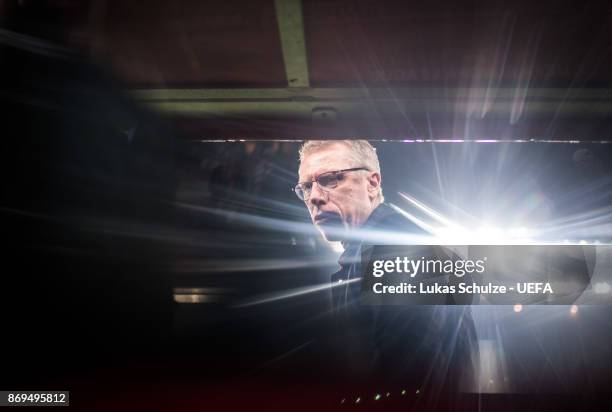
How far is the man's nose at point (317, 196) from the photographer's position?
7.19ft

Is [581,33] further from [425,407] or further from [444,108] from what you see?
[425,407]

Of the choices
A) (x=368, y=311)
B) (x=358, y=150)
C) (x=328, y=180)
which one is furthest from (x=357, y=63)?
(x=368, y=311)

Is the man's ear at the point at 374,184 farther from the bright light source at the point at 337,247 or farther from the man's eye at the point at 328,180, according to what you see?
the bright light source at the point at 337,247

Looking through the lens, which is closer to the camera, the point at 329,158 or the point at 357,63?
the point at 357,63

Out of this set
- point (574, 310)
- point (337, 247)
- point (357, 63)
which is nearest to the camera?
point (357, 63)

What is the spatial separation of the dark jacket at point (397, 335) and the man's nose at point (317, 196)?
340mm

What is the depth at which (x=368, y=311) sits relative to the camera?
200 centimetres

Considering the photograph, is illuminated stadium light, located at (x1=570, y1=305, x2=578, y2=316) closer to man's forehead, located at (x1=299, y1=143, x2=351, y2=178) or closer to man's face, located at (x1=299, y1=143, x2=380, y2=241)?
man's face, located at (x1=299, y1=143, x2=380, y2=241)

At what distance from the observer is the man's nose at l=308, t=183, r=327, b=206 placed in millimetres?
2191

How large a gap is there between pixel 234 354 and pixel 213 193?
3.39 feet

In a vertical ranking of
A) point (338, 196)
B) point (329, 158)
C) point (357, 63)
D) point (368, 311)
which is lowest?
point (368, 311)

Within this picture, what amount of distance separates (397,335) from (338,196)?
0.90 meters

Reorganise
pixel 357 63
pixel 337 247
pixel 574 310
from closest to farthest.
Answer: pixel 357 63 < pixel 574 310 < pixel 337 247

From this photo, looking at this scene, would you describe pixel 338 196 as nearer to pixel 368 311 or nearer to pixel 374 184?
pixel 374 184
